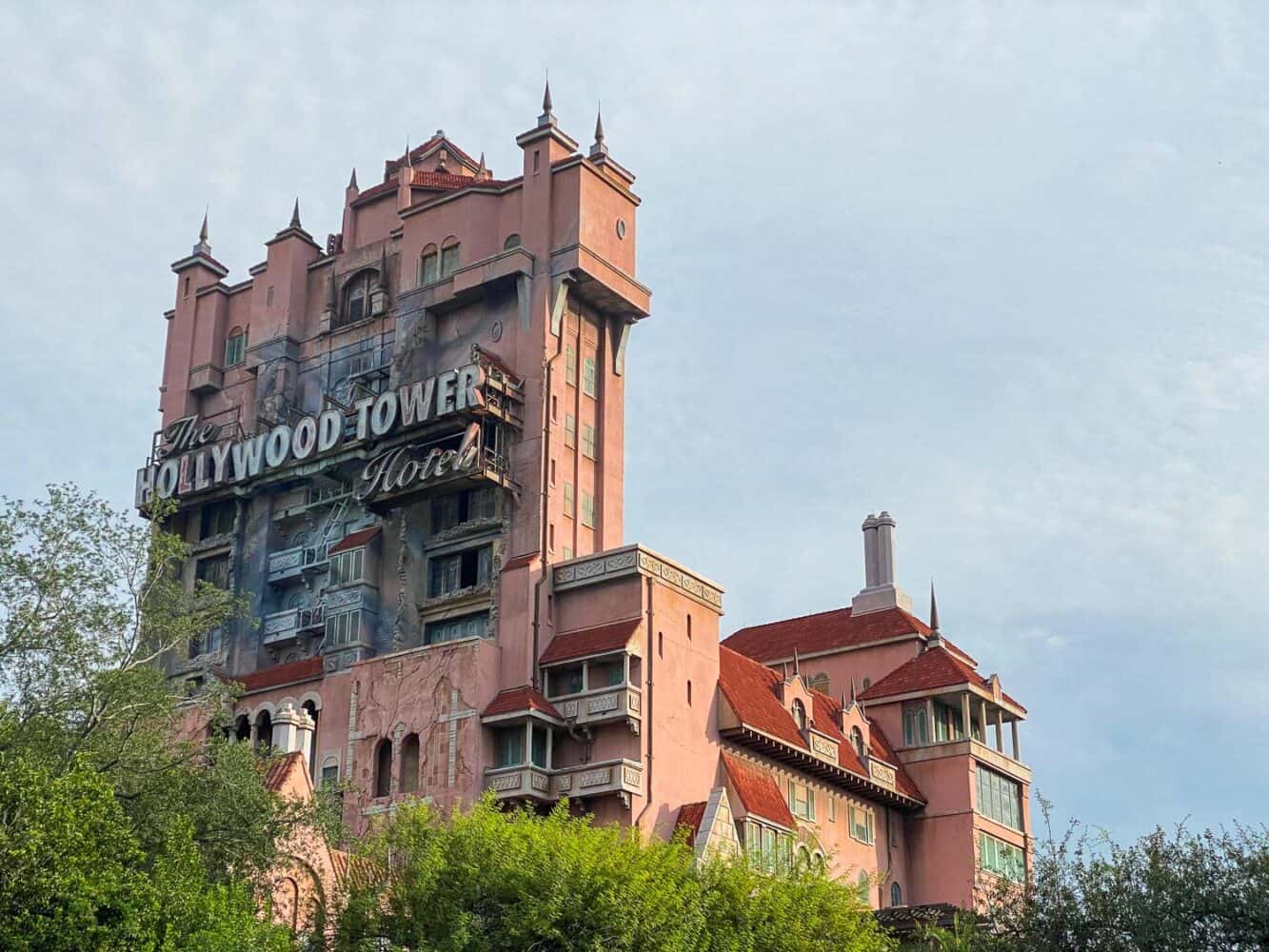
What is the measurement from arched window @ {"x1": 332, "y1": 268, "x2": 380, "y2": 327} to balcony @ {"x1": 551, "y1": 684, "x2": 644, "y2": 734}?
81.0ft

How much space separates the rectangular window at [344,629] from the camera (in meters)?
75.6

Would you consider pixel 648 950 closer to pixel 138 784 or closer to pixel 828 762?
pixel 138 784

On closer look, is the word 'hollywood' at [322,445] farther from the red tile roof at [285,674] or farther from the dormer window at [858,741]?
the dormer window at [858,741]

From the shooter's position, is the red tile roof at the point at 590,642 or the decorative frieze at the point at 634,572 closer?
the red tile roof at the point at 590,642

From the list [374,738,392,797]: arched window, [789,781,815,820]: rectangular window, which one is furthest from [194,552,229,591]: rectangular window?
[789,781,815,820]: rectangular window

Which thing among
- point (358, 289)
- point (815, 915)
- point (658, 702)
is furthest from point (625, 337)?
point (815, 915)

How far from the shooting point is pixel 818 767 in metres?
75.0

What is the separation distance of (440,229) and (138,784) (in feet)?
138

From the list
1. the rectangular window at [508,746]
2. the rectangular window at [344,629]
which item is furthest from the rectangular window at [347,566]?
the rectangular window at [508,746]

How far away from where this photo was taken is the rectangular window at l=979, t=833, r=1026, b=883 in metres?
80.8

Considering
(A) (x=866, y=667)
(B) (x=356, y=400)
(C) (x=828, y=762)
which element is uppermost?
(B) (x=356, y=400)

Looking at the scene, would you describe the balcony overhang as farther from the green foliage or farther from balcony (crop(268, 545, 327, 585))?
the green foliage

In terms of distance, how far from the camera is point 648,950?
151ft

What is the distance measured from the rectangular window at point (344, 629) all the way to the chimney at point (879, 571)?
2723 cm
